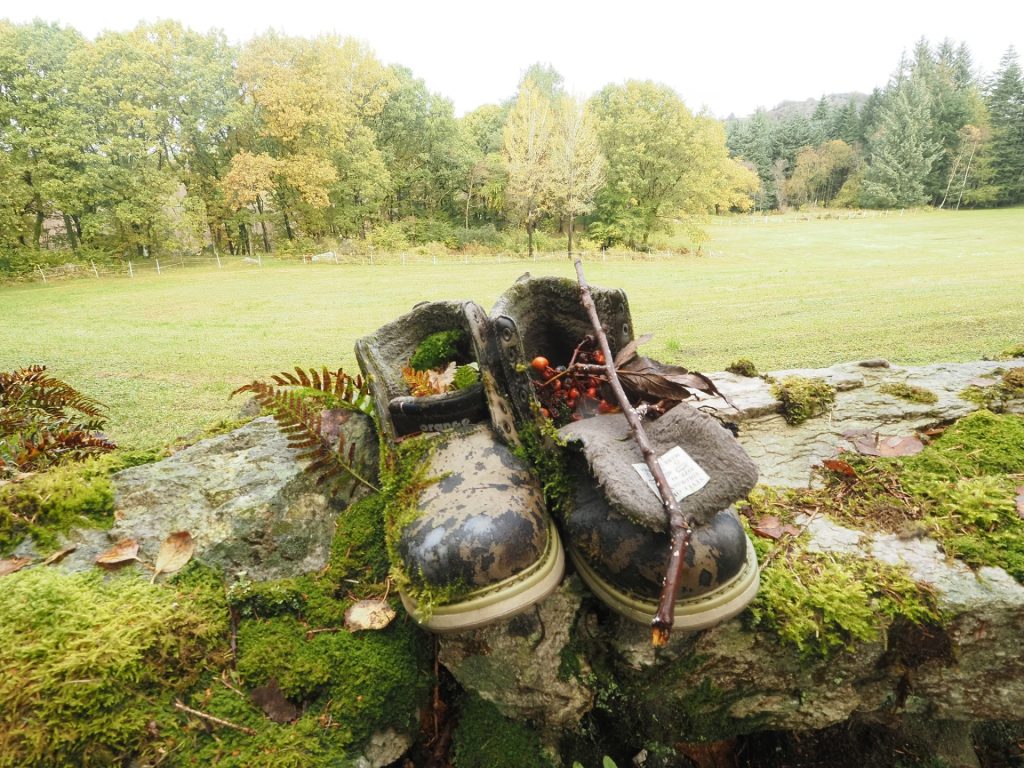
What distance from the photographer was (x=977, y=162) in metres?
45.5

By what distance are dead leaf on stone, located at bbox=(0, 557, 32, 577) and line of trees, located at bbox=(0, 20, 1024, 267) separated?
24.5 meters

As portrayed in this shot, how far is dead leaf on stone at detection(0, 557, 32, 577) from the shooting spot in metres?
1.43

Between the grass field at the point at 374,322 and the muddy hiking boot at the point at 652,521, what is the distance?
2.77m

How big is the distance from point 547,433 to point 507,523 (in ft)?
1.11

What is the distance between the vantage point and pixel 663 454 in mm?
1396

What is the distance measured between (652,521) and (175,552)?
56.8 inches

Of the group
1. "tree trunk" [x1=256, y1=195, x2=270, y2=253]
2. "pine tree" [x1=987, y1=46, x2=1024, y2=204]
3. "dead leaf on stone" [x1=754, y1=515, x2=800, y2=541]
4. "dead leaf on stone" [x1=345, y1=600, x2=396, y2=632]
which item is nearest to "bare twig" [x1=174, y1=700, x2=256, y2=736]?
"dead leaf on stone" [x1=345, y1=600, x2=396, y2=632]

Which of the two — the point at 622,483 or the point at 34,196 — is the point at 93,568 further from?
the point at 34,196

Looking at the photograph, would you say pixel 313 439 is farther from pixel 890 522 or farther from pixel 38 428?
pixel 890 522

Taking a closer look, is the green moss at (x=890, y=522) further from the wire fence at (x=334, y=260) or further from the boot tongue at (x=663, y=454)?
the wire fence at (x=334, y=260)

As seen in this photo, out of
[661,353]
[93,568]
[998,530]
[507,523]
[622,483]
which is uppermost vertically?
[622,483]

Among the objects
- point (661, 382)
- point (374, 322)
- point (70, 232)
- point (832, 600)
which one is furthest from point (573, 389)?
point (70, 232)

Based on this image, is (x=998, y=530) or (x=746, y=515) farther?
(x=746, y=515)

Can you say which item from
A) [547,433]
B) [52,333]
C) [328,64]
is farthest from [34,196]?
[547,433]
